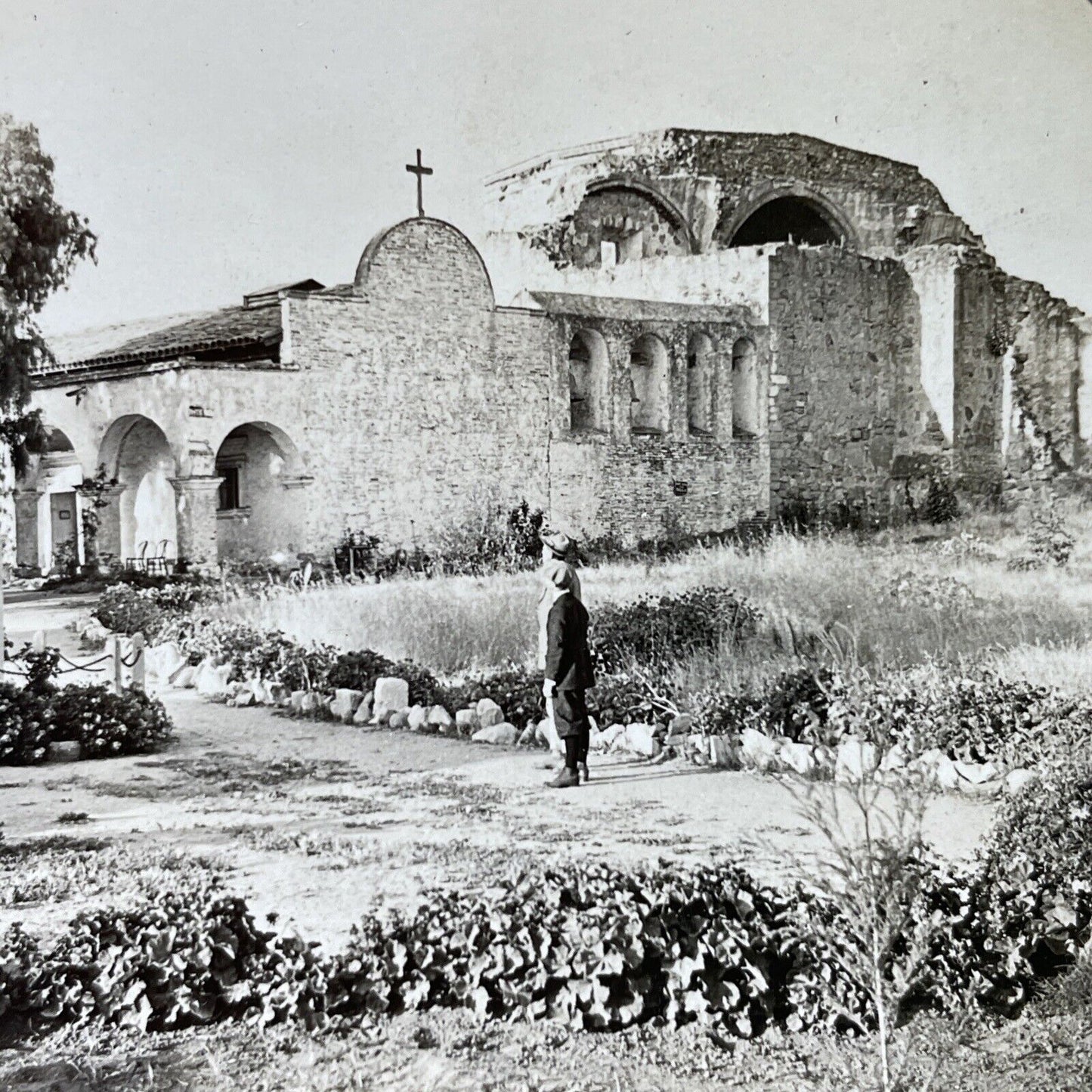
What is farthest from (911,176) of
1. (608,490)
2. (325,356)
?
(325,356)

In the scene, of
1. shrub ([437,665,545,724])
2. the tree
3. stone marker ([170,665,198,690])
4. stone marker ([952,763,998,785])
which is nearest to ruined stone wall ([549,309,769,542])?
shrub ([437,665,545,724])

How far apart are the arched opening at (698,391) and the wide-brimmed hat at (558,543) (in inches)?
33.5

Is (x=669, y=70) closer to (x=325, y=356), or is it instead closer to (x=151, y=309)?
(x=325, y=356)

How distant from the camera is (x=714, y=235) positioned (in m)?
4.86

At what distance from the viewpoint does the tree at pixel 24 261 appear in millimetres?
2729

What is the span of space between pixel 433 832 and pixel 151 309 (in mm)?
1548

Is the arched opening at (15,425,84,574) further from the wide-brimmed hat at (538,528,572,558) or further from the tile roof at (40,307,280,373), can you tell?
the wide-brimmed hat at (538,528,572,558)

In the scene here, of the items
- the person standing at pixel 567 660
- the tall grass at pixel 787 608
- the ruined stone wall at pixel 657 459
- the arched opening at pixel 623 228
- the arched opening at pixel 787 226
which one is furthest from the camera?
the arched opening at pixel 787 226

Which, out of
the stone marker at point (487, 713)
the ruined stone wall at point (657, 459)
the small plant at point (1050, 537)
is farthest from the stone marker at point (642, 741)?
the small plant at point (1050, 537)

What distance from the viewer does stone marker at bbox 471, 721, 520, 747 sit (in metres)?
3.24

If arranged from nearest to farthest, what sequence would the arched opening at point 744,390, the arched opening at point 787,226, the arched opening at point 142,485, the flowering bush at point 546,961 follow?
the flowering bush at point 546,961 → the arched opening at point 142,485 → the arched opening at point 744,390 → the arched opening at point 787,226

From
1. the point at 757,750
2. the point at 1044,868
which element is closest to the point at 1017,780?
the point at 1044,868

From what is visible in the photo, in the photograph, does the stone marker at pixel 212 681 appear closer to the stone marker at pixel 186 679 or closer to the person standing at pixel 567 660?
the stone marker at pixel 186 679

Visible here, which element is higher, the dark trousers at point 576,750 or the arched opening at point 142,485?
the arched opening at point 142,485
